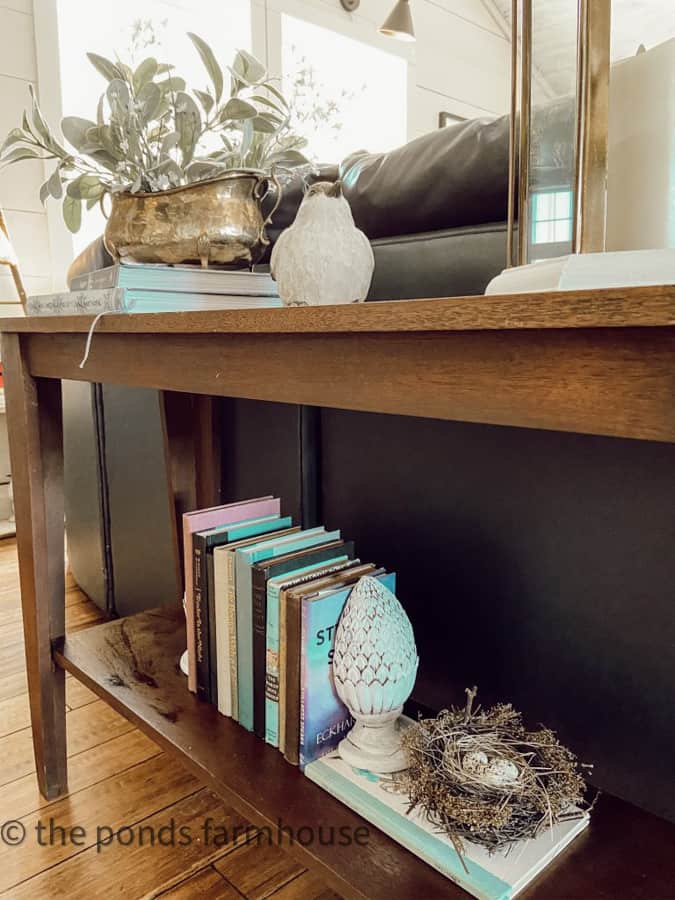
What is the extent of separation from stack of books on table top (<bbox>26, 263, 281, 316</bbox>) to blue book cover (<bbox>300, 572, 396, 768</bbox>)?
15.6 inches

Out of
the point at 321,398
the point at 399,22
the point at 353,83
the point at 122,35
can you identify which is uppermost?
the point at 399,22

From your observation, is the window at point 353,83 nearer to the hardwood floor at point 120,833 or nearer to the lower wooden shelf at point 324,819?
the hardwood floor at point 120,833

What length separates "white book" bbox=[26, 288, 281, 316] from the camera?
0.84 m

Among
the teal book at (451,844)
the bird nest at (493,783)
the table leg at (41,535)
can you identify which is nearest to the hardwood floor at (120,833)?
the table leg at (41,535)

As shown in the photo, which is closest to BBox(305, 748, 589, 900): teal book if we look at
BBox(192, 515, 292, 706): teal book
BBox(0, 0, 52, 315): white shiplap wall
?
BBox(192, 515, 292, 706): teal book

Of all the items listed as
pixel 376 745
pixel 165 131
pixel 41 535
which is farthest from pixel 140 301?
pixel 376 745

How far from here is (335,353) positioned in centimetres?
55

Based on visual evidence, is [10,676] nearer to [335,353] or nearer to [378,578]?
[378,578]

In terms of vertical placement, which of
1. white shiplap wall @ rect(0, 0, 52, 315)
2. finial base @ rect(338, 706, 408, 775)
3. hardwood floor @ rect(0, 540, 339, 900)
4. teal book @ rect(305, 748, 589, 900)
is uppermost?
white shiplap wall @ rect(0, 0, 52, 315)

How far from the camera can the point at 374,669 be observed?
2.39 ft

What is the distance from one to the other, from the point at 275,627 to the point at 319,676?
0.07 meters

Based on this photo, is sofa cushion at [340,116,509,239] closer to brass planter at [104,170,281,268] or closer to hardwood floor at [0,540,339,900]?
brass planter at [104,170,281,268]

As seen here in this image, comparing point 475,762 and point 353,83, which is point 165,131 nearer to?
point 475,762

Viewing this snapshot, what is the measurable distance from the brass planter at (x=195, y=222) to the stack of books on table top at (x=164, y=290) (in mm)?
40
